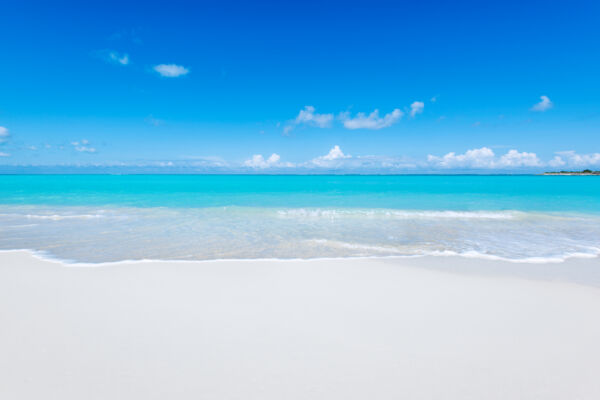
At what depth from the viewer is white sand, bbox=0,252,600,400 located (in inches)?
141

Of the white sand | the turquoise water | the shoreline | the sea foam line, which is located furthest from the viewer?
the turquoise water

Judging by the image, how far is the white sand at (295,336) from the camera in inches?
141

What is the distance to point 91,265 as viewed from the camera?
801 centimetres

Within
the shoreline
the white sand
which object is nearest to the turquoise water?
the shoreline

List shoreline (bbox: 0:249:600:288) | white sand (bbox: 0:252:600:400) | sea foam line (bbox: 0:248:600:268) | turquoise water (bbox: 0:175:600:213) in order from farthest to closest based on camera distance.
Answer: turquoise water (bbox: 0:175:600:213)
sea foam line (bbox: 0:248:600:268)
shoreline (bbox: 0:249:600:288)
white sand (bbox: 0:252:600:400)

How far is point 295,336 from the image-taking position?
4613mm

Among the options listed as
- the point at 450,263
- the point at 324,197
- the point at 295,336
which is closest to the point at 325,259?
the point at 450,263

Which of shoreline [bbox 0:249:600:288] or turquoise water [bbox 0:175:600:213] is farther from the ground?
shoreline [bbox 0:249:600:288]

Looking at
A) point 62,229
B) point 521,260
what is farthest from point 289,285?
point 62,229

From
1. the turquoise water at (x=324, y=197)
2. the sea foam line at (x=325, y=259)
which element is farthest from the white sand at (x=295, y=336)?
Answer: the turquoise water at (x=324, y=197)

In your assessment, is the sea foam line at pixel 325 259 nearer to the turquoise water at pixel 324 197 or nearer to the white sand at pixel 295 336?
the white sand at pixel 295 336

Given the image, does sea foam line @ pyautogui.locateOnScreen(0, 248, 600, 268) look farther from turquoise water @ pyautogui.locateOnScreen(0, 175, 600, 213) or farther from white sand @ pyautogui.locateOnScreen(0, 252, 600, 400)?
turquoise water @ pyautogui.locateOnScreen(0, 175, 600, 213)

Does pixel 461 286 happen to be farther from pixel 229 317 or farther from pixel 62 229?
pixel 62 229

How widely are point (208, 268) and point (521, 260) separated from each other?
9.22 m
